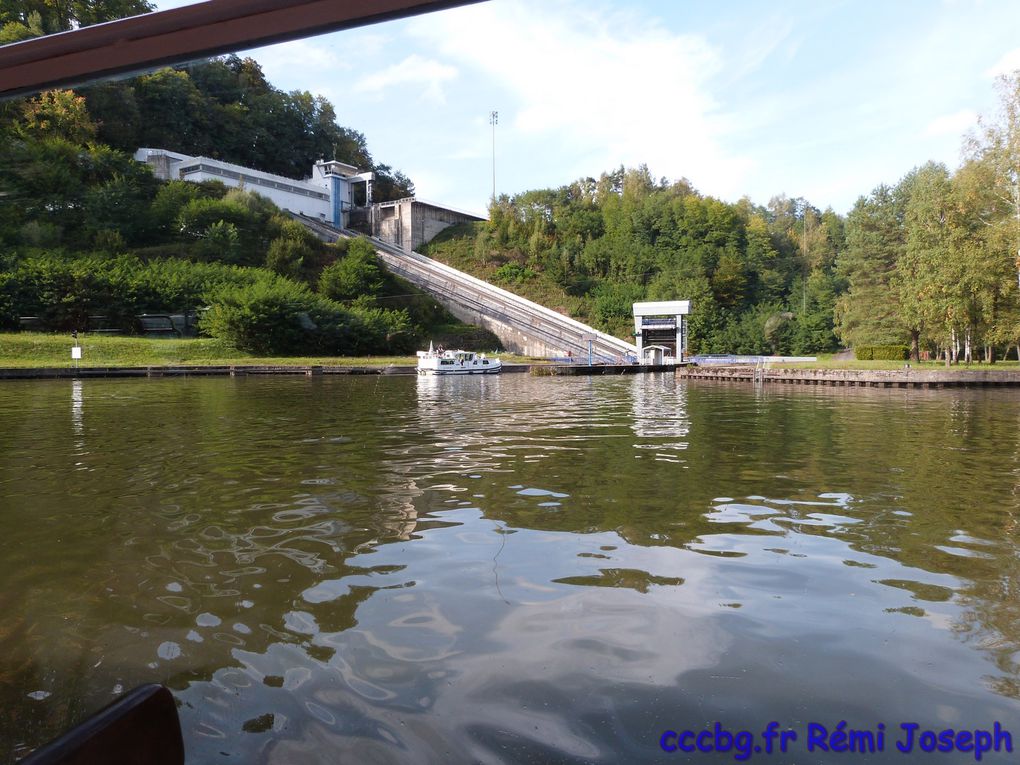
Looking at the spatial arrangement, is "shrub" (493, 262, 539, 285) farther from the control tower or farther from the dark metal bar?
the dark metal bar

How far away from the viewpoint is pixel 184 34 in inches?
81.3

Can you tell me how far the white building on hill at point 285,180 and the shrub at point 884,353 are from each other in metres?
64.6

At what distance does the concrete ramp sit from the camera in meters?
58.2

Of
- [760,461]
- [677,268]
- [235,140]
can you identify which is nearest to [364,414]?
[760,461]

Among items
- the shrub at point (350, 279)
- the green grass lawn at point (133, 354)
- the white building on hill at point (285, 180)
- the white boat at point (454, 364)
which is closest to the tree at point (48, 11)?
the white building on hill at point (285, 180)

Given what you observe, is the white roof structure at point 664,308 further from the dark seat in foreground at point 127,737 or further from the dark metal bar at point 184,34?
the dark seat in foreground at point 127,737

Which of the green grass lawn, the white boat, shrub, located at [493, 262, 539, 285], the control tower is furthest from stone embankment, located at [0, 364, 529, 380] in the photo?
shrub, located at [493, 262, 539, 285]

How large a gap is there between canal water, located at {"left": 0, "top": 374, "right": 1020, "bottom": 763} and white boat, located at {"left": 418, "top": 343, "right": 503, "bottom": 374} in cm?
3230

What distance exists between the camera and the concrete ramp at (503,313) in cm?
5825

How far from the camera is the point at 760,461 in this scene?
10664 mm

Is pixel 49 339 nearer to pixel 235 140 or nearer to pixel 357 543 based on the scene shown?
pixel 357 543

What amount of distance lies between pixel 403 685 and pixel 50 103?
82.0 m

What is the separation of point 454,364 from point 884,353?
1253 inches

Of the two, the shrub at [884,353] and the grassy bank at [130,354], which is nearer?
the grassy bank at [130,354]
